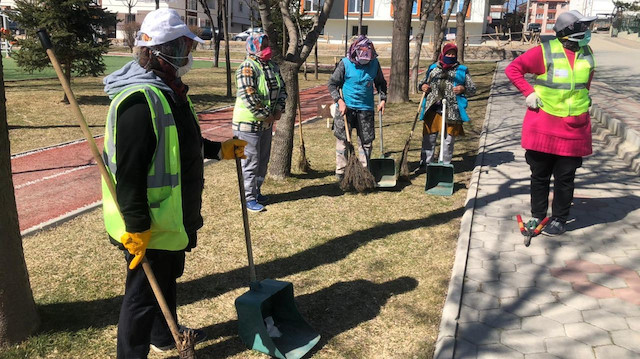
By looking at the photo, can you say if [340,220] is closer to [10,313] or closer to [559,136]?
[559,136]

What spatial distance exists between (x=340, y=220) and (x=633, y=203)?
11.2ft

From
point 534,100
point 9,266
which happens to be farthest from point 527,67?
point 9,266

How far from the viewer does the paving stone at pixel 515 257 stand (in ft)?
15.2

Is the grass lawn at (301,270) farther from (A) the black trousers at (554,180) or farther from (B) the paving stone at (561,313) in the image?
(A) the black trousers at (554,180)

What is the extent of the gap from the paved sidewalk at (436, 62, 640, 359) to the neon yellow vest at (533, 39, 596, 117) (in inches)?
49.6

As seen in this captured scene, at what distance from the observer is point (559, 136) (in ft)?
15.8

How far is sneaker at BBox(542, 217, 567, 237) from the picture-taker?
518cm

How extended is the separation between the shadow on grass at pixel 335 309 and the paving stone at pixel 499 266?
0.69 m

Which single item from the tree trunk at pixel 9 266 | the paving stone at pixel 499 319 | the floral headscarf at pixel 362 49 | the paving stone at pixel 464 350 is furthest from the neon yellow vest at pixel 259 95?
the paving stone at pixel 464 350

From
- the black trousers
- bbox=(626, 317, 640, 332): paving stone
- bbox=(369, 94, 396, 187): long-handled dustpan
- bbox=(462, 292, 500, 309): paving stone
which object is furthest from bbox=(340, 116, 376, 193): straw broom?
bbox=(626, 317, 640, 332): paving stone

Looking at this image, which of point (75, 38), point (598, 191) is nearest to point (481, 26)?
point (75, 38)

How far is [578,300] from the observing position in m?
3.92

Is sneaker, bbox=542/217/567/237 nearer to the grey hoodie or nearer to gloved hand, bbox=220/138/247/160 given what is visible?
gloved hand, bbox=220/138/247/160

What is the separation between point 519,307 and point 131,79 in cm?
300
